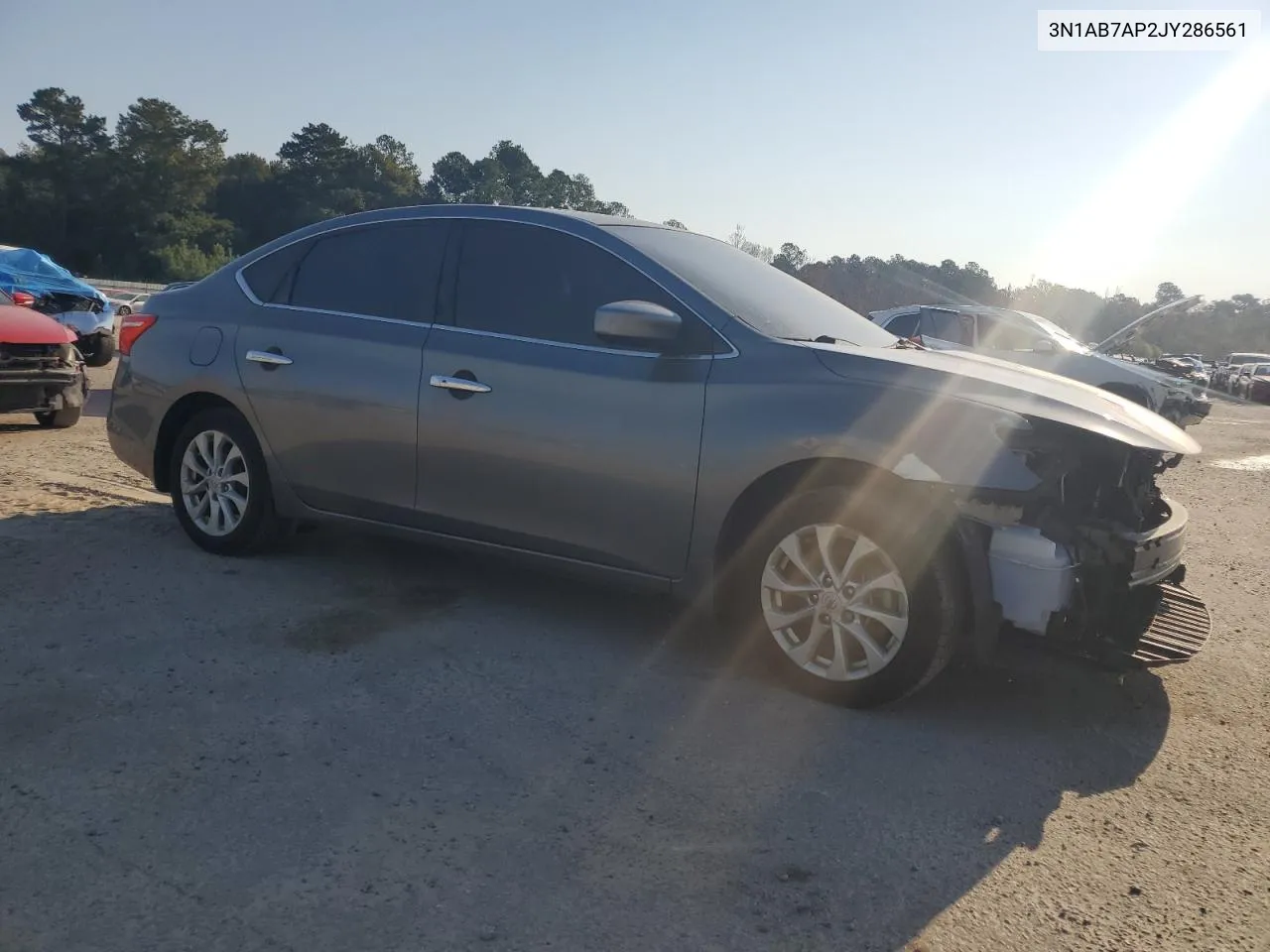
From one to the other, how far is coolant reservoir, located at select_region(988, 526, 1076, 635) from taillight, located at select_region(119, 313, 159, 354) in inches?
174

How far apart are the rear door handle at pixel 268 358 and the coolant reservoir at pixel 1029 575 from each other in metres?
3.36

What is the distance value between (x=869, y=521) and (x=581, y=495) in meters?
1.18

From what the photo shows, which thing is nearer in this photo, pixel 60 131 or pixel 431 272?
pixel 431 272

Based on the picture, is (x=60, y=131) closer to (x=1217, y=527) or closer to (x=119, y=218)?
(x=119, y=218)

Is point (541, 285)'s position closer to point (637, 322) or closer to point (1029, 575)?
point (637, 322)

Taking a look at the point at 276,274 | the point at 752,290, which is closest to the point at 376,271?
the point at 276,274

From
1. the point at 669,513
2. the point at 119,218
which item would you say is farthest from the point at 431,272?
the point at 119,218

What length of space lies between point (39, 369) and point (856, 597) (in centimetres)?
797

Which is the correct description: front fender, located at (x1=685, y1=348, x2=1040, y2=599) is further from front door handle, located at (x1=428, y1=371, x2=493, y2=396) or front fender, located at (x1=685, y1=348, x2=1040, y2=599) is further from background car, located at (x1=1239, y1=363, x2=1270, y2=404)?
background car, located at (x1=1239, y1=363, x2=1270, y2=404)

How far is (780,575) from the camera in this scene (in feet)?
13.4

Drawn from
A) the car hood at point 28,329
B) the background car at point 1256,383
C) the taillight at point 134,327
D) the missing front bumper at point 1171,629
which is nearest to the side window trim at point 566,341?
the missing front bumper at point 1171,629

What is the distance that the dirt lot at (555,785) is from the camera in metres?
2.67

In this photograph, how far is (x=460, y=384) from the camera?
477 centimetres

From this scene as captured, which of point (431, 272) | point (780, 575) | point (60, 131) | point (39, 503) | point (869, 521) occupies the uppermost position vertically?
point (60, 131)
